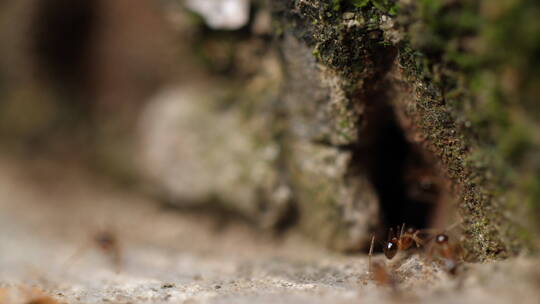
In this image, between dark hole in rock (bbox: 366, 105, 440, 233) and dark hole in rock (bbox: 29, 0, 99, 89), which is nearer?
dark hole in rock (bbox: 366, 105, 440, 233)

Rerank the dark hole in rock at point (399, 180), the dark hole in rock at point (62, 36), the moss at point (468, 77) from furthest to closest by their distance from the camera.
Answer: the dark hole in rock at point (62, 36) < the dark hole in rock at point (399, 180) < the moss at point (468, 77)

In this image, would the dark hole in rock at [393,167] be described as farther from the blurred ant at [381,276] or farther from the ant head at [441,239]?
the blurred ant at [381,276]

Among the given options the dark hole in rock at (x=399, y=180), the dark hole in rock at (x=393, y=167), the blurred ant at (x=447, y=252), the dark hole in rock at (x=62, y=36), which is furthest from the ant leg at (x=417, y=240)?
the dark hole in rock at (x=62, y=36)

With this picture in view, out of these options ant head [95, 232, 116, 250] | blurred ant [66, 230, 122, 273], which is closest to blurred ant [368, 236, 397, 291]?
blurred ant [66, 230, 122, 273]

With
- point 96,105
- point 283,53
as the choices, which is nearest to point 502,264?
point 283,53

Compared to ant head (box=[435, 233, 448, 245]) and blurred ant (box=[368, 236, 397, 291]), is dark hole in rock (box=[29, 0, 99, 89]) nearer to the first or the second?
blurred ant (box=[368, 236, 397, 291])

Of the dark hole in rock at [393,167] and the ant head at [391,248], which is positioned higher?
the dark hole in rock at [393,167]

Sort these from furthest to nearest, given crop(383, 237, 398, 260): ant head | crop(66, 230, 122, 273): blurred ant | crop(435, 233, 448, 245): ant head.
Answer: crop(66, 230, 122, 273): blurred ant → crop(383, 237, 398, 260): ant head → crop(435, 233, 448, 245): ant head
